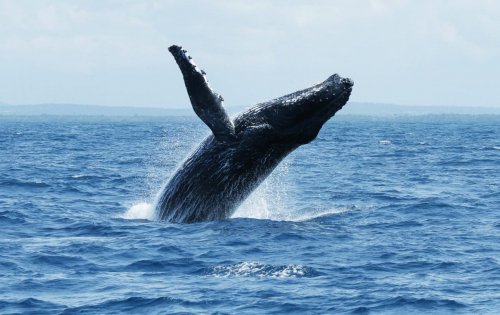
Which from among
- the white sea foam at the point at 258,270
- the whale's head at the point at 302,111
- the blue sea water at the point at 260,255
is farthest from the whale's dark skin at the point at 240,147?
the white sea foam at the point at 258,270

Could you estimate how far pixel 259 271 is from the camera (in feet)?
37.2

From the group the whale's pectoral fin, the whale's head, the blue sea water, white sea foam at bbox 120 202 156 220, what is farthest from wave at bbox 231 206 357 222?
the whale's pectoral fin

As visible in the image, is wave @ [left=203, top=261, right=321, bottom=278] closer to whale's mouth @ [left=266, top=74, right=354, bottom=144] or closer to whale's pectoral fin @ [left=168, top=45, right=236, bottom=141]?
whale's pectoral fin @ [left=168, top=45, right=236, bottom=141]

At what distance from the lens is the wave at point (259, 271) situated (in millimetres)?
11172

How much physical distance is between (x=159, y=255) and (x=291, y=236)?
237 cm

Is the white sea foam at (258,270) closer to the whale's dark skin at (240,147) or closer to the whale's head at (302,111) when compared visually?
the whale's dark skin at (240,147)

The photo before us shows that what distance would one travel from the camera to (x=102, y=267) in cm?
1159

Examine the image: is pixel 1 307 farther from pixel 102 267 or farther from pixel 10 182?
pixel 10 182

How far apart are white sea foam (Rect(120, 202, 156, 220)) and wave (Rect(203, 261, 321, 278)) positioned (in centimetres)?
408

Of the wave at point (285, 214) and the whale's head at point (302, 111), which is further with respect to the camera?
the wave at point (285, 214)

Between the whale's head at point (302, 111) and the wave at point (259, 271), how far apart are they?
2.93 meters

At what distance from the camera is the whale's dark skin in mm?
13734

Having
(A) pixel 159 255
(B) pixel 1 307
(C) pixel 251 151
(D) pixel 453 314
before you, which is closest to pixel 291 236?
(C) pixel 251 151

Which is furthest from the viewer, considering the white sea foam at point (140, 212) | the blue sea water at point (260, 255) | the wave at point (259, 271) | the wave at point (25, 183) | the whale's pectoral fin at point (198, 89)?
the wave at point (25, 183)
